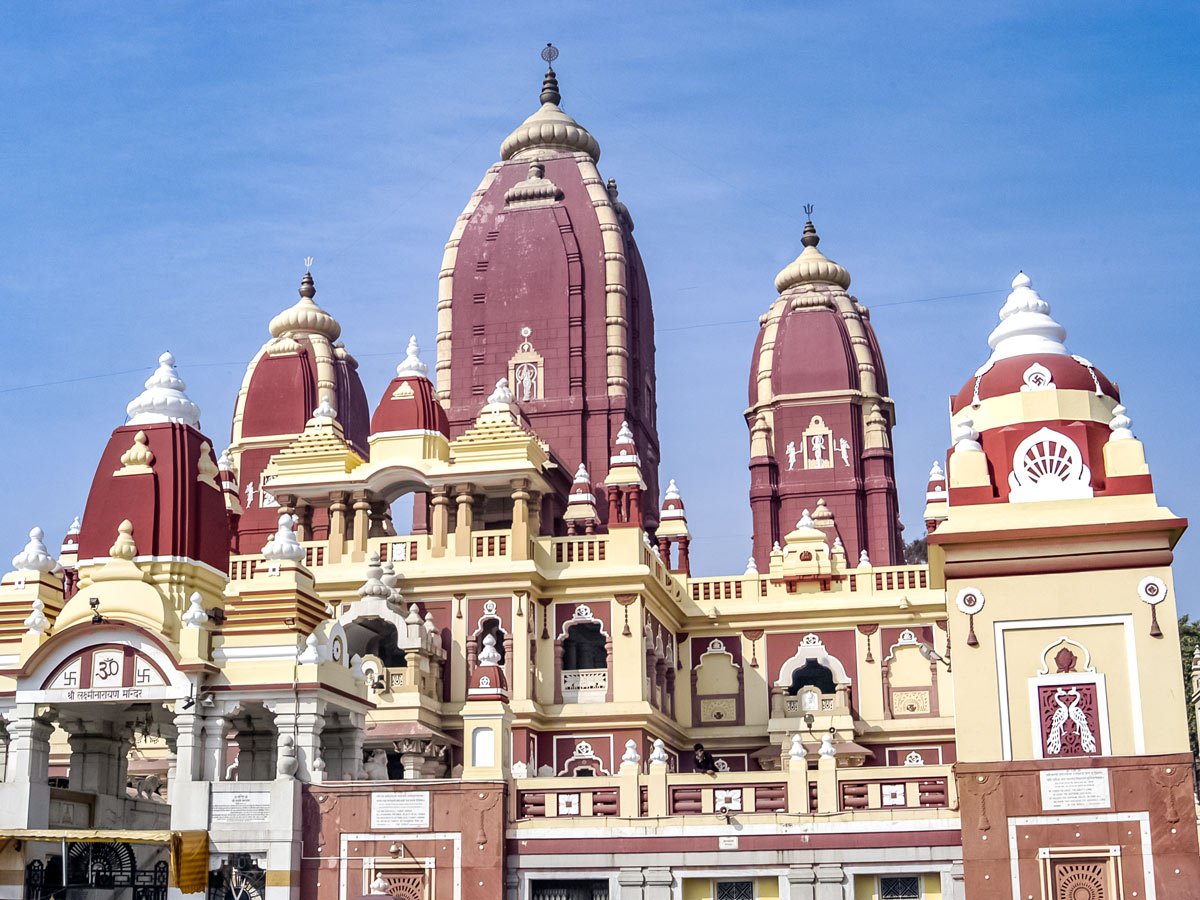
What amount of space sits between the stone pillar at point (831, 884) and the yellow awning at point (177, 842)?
26.0 ft

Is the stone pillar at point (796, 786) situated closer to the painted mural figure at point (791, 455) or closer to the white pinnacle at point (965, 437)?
the white pinnacle at point (965, 437)

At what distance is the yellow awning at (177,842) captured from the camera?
68.6ft

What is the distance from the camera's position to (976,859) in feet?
65.0

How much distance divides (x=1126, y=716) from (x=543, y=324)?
20.8 m

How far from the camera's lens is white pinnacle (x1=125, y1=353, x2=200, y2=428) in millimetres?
25578

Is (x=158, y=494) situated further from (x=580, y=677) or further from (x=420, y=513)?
(x=420, y=513)

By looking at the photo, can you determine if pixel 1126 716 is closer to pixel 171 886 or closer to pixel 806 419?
pixel 171 886

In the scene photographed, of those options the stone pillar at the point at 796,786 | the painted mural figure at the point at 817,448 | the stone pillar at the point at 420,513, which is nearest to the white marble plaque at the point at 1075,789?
the stone pillar at the point at 796,786

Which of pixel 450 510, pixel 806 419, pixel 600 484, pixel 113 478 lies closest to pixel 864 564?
pixel 600 484

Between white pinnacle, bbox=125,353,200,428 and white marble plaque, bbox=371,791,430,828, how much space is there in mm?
7593

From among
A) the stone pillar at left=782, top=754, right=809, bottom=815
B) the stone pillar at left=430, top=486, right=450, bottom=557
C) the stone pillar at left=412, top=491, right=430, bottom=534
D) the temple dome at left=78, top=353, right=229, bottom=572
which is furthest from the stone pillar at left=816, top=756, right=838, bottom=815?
the stone pillar at left=412, top=491, right=430, bottom=534

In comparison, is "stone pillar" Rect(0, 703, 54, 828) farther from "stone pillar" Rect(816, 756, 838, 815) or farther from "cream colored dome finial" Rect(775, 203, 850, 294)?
"cream colored dome finial" Rect(775, 203, 850, 294)

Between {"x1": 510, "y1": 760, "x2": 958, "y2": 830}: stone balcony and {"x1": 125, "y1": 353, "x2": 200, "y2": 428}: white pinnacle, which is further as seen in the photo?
{"x1": 125, "y1": 353, "x2": 200, "y2": 428}: white pinnacle

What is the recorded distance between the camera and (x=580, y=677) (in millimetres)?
30078
